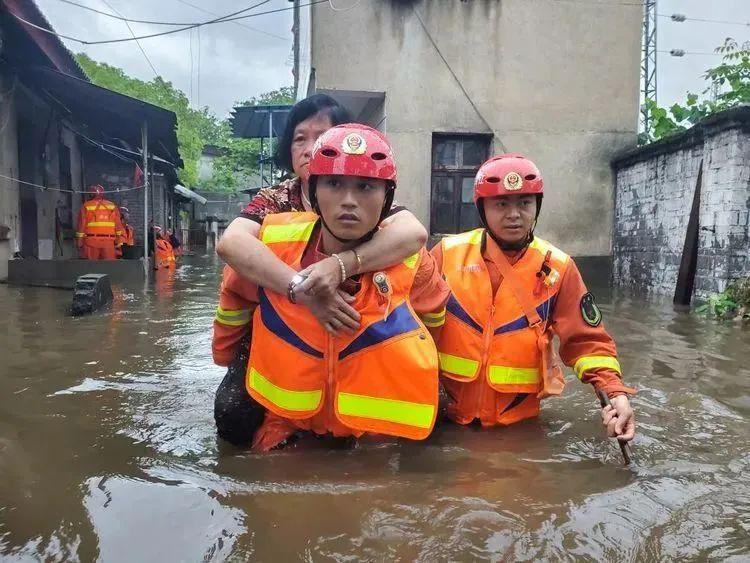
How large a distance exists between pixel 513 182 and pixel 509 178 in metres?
0.03

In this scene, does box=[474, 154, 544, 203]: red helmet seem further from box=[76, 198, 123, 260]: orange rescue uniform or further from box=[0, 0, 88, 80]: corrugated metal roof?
box=[76, 198, 123, 260]: orange rescue uniform

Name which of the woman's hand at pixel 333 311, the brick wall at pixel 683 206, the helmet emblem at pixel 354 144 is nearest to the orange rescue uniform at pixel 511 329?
the woman's hand at pixel 333 311

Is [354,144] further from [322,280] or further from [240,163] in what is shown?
[240,163]

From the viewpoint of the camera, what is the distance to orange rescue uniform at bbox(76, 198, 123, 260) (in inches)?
472

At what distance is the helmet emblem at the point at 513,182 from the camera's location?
2691 mm

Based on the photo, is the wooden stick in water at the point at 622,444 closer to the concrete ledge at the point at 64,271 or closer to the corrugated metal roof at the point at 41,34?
the concrete ledge at the point at 64,271

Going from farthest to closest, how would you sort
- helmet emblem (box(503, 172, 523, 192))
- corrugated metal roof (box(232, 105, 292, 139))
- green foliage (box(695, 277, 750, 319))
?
corrugated metal roof (box(232, 105, 292, 139)), green foliage (box(695, 277, 750, 319)), helmet emblem (box(503, 172, 523, 192))

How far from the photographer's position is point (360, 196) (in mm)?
2170

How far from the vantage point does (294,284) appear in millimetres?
2143

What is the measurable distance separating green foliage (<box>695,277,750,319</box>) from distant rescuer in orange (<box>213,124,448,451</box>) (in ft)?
19.6

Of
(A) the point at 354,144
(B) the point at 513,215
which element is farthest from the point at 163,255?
(A) the point at 354,144

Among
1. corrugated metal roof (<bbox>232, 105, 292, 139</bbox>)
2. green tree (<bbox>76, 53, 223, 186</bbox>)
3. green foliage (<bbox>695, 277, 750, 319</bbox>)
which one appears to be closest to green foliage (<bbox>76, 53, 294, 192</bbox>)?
green tree (<bbox>76, 53, 223, 186</bbox>)

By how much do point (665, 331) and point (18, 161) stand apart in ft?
33.1

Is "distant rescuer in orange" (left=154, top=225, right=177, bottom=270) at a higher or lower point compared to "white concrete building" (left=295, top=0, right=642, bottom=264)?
lower
